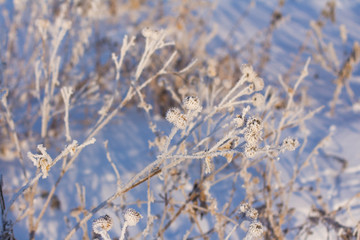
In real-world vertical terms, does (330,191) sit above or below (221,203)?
below

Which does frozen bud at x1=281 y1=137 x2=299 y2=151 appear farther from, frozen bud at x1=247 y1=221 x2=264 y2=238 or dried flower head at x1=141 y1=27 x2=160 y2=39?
dried flower head at x1=141 y1=27 x2=160 y2=39

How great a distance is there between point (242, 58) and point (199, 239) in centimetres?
217

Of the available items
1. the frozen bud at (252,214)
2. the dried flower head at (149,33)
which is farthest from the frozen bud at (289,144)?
the dried flower head at (149,33)

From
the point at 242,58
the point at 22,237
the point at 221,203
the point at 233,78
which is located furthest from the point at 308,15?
the point at 22,237

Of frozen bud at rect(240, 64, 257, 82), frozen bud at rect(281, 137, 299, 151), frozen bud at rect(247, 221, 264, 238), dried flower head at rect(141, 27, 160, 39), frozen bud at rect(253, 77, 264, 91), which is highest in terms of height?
dried flower head at rect(141, 27, 160, 39)

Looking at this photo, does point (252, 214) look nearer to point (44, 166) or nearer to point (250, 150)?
point (250, 150)

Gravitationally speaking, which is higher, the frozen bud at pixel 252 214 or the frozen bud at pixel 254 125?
the frozen bud at pixel 254 125

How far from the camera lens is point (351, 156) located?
1.96 metres

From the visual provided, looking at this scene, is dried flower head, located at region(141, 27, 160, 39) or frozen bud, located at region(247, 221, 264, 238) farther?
dried flower head, located at region(141, 27, 160, 39)

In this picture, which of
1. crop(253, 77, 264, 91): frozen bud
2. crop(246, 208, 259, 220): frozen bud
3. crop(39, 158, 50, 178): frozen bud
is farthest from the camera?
crop(253, 77, 264, 91): frozen bud

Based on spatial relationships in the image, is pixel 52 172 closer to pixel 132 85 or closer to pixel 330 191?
pixel 132 85

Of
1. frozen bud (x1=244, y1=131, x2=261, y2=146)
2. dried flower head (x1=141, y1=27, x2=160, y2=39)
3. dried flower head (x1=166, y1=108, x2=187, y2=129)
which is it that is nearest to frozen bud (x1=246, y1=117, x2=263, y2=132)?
frozen bud (x1=244, y1=131, x2=261, y2=146)

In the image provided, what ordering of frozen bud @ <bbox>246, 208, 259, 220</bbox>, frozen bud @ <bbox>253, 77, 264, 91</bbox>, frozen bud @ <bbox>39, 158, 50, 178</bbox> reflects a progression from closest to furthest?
frozen bud @ <bbox>39, 158, 50, 178</bbox> → frozen bud @ <bbox>246, 208, 259, 220</bbox> → frozen bud @ <bbox>253, 77, 264, 91</bbox>

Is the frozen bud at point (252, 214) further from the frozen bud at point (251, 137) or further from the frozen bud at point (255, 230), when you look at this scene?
the frozen bud at point (251, 137)
